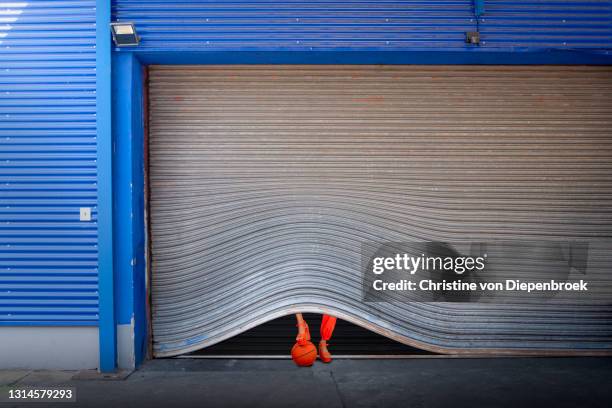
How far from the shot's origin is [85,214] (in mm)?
6309

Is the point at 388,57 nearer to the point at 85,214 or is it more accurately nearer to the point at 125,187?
the point at 125,187

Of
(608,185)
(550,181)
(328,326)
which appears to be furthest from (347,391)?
(608,185)

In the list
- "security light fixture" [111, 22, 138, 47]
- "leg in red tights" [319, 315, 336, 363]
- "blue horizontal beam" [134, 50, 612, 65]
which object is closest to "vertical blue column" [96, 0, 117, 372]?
"security light fixture" [111, 22, 138, 47]

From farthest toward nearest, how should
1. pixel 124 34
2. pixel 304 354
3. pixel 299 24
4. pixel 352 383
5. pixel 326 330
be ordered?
pixel 326 330
pixel 304 354
pixel 299 24
pixel 124 34
pixel 352 383

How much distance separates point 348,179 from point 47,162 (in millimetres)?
3326

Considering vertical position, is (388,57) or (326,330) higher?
(388,57)

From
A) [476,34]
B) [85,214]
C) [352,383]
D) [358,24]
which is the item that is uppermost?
[358,24]

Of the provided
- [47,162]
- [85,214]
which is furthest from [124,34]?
[85,214]

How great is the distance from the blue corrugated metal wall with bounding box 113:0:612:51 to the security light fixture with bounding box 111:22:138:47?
13 centimetres

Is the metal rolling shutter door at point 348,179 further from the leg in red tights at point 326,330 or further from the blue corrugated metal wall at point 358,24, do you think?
the blue corrugated metal wall at point 358,24

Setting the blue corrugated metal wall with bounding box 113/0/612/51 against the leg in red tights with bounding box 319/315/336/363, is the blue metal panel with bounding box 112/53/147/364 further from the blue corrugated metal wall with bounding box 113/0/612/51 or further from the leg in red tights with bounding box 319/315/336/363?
the leg in red tights with bounding box 319/315/336/363

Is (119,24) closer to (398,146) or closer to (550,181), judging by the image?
(398,146)

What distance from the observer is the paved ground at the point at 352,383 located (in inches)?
210

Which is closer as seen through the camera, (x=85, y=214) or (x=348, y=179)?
(x=85, y=214)
